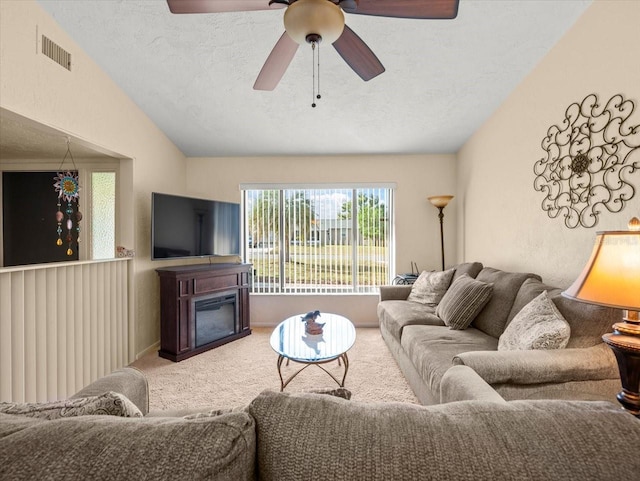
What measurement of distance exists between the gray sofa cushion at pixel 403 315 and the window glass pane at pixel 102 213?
300 cm

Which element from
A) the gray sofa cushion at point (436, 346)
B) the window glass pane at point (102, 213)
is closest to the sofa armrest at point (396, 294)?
the gray sofa cushion at point (436, 346)

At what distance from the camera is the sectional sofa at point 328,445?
461 mm

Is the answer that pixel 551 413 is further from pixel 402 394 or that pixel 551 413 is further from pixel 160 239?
pixel 160 239

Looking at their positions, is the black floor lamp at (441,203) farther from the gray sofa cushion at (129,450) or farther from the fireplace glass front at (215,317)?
the gray sofa cushion at (129,450)

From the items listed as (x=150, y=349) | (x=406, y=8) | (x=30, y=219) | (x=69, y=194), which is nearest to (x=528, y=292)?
(x=406, y=8)

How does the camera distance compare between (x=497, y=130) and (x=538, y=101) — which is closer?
(x=538, y=101)

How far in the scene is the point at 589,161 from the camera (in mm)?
1868

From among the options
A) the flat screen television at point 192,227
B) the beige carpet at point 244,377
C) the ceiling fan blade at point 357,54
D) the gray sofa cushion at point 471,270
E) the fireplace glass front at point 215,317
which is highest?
the ceiling fan blade at point 357,54

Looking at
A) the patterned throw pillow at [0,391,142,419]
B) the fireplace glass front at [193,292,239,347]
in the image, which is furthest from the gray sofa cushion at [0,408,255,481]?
the fireplace glass front at [193,292,239,347]

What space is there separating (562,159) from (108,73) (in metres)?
3.84

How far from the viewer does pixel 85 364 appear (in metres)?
2.34

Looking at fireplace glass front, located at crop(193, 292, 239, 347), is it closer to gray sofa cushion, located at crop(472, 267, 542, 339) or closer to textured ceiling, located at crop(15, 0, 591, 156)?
textured ceiling, located at crop(15, 0, 591, 156)

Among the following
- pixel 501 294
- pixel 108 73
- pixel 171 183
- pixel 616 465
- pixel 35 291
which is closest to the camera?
pixel 616 465

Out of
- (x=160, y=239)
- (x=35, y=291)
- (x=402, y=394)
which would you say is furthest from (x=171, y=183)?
(x=402, y=394)
